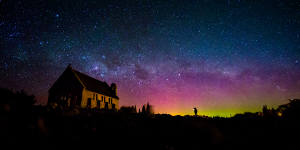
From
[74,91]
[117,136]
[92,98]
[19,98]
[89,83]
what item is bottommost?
[117,136]

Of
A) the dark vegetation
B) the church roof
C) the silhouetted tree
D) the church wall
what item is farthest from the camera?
the church roof

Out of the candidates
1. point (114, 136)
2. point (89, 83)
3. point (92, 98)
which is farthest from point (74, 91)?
point (114, 136)

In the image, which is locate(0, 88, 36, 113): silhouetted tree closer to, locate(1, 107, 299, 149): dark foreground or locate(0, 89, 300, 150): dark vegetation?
locate(0, 89, 300, 150): dark vegetation

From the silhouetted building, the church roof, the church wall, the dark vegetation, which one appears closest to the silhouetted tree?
the dark vegetation

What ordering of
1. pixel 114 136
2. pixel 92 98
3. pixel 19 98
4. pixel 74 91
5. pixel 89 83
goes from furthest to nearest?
pixel 89 83 < pixel 92 98 < pixel 74 91 < pixel 19 98 < pixel 114 136

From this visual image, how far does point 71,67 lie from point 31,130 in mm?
33140

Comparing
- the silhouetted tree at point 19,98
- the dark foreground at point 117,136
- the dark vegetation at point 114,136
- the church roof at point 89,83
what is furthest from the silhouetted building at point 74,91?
the dark foreground at point 117,136

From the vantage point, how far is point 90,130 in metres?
6.28

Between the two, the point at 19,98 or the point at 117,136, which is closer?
the point at 117,136

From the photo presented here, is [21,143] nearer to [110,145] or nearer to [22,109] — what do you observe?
[110,145]

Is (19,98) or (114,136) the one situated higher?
(19,98)

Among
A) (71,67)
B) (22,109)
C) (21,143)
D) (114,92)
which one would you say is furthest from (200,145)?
(114,92)

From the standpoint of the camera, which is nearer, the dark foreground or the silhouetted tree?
the dark foreground

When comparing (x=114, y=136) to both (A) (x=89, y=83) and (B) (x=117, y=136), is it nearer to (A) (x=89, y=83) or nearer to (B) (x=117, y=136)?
(B) (x=117, y=136)
